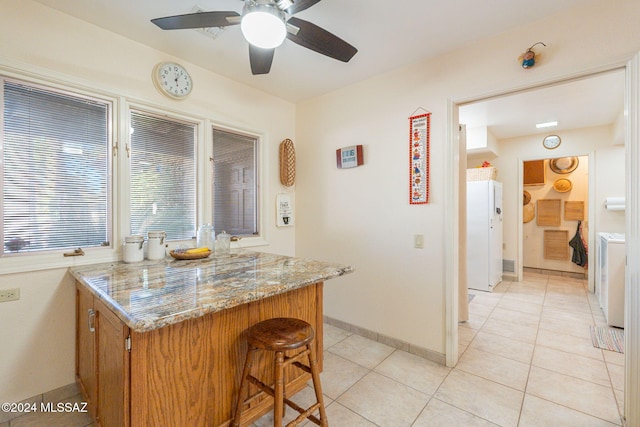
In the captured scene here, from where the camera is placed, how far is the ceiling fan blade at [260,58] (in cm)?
178

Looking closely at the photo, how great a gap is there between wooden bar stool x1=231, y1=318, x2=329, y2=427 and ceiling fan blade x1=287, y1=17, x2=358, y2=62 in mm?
1632

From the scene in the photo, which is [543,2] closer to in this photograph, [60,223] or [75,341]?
[60,223]

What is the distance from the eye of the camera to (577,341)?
268 centimetres

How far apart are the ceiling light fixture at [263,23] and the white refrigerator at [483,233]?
3962 millimetres

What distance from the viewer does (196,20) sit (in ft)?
5.04

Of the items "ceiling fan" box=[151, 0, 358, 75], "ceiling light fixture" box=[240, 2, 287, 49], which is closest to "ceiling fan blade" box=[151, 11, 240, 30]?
"ceiling fan" box=[151, 0, 358, 75]

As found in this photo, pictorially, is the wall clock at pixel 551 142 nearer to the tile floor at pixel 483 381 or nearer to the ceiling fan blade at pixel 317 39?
the tile floor at pixel 483 381

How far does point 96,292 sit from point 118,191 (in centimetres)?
106

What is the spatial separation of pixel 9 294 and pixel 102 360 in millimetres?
915

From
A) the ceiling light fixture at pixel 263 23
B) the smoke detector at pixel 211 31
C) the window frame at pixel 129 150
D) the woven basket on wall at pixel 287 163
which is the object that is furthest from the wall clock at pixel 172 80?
the ceiling light fixture at pixel 263 23

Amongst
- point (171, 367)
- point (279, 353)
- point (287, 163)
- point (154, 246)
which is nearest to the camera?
point (171, 367)

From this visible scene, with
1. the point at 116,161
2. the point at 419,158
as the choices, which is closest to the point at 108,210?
the point at 116,161

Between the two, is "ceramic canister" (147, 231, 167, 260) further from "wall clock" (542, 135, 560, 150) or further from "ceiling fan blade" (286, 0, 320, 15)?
"wall clock" (542, 135, 560, 150)

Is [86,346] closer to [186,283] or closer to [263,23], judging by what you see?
[186,283]
